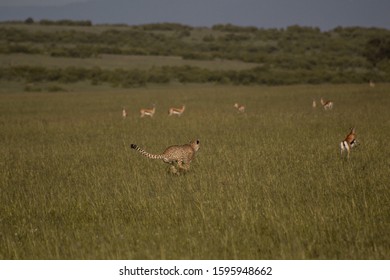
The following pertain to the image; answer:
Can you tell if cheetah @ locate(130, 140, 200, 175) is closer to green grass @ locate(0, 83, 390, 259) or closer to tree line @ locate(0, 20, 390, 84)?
green grass @ locate(0, 83, 390, 259)

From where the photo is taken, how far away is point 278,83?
57969 millimetres

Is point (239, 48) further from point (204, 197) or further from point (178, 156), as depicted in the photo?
point (204, 197)

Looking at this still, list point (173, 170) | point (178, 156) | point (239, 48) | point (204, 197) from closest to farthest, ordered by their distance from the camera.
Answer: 1. point (204, 197)
2. point (178, 156)
3. point (173, 170)
4. point (239, 48)

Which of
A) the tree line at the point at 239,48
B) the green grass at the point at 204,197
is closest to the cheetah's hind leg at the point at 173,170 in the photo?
the green grass at the point at 204,197

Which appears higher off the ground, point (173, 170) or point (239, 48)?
point (239, 48)

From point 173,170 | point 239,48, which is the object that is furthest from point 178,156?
point 239,48

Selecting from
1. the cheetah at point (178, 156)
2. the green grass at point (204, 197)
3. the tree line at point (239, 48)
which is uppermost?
the tree line at point (239, 48)

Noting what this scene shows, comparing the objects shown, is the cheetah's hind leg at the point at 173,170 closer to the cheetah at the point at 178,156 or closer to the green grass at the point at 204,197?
the cheetah at the point at 178,156

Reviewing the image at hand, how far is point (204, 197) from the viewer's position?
9172 millimetres

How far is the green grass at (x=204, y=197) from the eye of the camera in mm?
6805

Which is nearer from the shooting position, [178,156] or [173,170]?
[178,156]

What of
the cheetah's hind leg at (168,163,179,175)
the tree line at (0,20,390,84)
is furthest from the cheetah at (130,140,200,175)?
the tree line at (0,20,390,84)

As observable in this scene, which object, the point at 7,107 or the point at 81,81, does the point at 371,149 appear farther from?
the point at 81,81

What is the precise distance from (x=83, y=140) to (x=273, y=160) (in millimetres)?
7938
